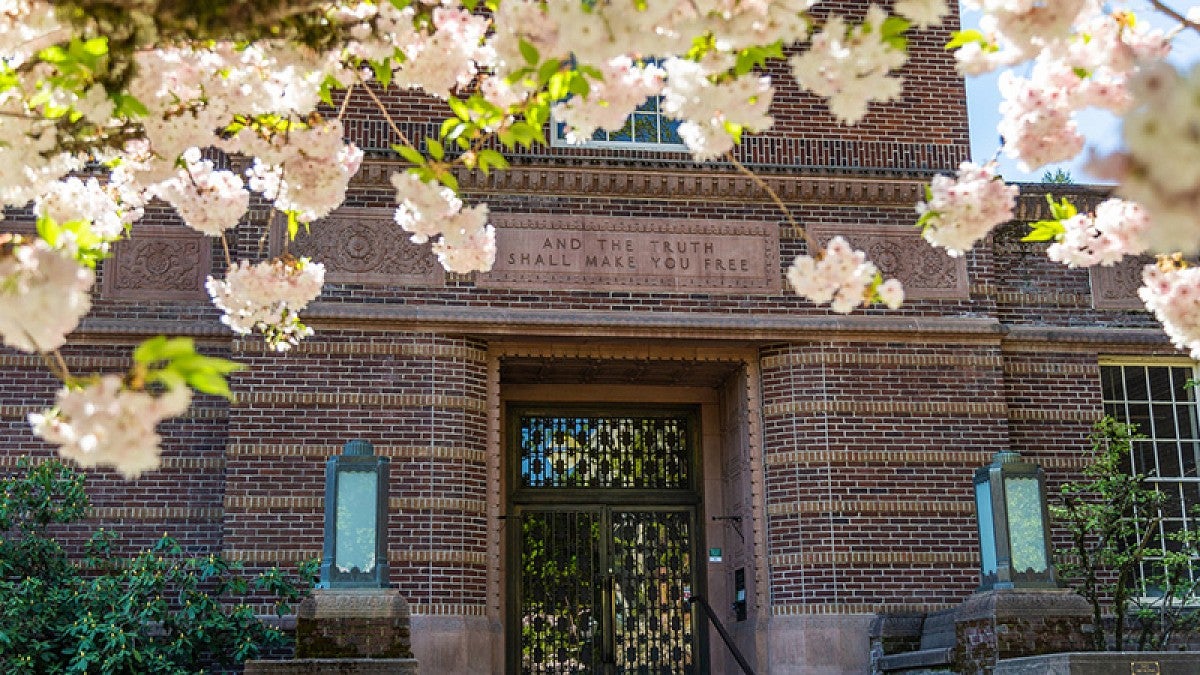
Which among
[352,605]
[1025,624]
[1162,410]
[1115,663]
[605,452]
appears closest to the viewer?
[1115,663]

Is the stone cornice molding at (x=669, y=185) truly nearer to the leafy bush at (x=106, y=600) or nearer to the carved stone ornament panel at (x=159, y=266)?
the carved stone ornament panel at (x=159, y=266)

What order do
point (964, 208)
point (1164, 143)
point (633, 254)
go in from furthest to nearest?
point (633, 254) < point (964, 208) < point (1164, 143)

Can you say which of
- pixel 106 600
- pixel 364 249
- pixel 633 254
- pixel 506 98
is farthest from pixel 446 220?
pixel 633 254

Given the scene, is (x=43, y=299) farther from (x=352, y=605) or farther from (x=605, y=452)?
(x=605, y=452)

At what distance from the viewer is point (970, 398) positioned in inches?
551

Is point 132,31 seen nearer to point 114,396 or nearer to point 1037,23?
point 114,396


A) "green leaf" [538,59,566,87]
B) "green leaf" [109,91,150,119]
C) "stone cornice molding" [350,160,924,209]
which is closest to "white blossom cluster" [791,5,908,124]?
"green leaf" [538,59,566,87]

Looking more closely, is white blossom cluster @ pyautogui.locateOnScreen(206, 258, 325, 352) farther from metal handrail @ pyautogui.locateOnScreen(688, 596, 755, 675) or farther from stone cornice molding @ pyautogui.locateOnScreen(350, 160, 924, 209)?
metal handrail @ pyautogui.locateOnScreen(688, 596, 755, 675)

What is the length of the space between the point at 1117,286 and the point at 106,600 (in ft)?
35.6

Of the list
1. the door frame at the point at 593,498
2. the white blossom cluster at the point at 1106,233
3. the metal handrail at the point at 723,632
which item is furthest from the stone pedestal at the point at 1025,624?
the white blossom cluster at the point at 1106,233

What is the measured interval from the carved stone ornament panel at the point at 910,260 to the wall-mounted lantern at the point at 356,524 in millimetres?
5875

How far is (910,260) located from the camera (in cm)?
1428

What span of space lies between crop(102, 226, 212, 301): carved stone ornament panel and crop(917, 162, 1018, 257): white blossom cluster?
9.05 meters

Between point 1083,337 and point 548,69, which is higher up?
point 1083,337
